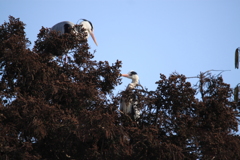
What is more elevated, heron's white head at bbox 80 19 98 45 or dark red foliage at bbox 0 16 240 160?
heron's white head at bbox 80 19 98 45

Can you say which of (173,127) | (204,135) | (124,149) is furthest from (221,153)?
(124,149)

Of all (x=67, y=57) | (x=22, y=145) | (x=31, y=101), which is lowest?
(x=22, y=145)

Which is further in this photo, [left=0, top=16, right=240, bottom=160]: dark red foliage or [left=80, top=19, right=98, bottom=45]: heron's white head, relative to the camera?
[left=80, top=19, right=98, bottom=45]: heron's white head

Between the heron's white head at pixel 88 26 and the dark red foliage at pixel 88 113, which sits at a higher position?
the heron's white head at pixel 88 26

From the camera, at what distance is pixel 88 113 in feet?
35.6

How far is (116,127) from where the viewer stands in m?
10.8

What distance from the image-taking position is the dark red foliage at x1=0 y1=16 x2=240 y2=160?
10797 mm

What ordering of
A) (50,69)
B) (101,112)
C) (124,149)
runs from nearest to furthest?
1. (124,149)
2. (101,112)
3. (50,69)

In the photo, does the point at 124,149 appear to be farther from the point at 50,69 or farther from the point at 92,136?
the point at 50,69

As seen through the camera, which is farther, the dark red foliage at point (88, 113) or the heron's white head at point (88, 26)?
the heron's white head at point (88, 26)

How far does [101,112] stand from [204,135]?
2.22 metres

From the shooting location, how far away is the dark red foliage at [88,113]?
1080 cm

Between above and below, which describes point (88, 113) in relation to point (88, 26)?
below

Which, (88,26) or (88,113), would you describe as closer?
(88,113)
